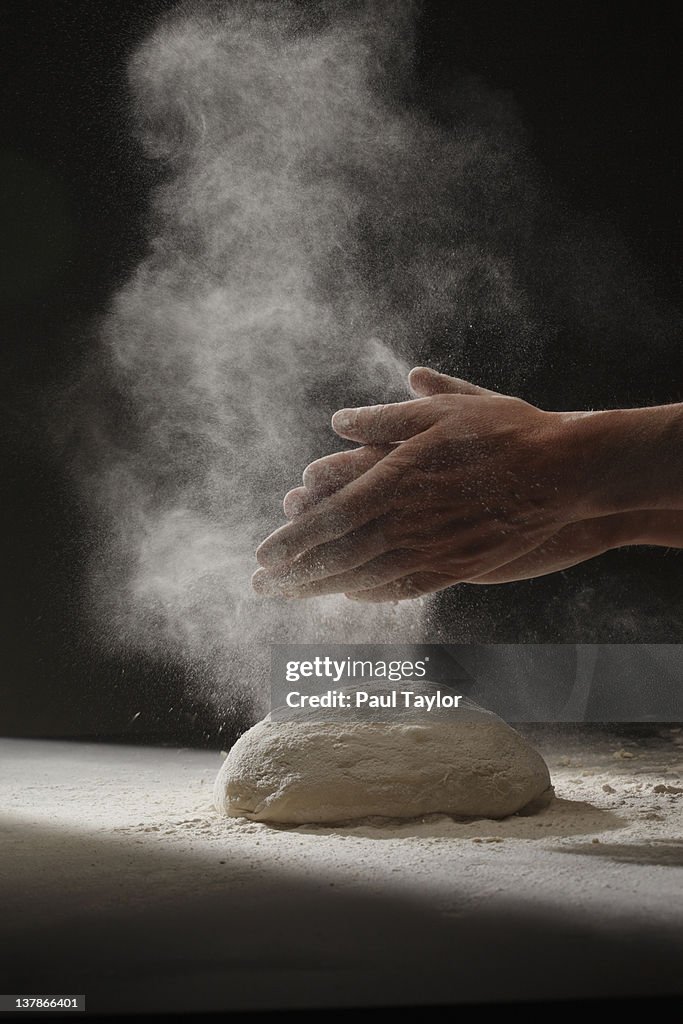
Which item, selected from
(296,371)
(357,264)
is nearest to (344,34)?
(357,264)

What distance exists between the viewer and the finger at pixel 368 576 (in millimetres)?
1519

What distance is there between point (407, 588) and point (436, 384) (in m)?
0.34

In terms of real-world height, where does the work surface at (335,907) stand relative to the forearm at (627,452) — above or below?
below

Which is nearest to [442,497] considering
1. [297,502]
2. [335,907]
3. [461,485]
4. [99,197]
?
[461,485]

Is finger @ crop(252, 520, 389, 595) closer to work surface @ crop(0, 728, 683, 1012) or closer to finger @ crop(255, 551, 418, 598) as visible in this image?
finger @ crop(255, 551, 418, 598)

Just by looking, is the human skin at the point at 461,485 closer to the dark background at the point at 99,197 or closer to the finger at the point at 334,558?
the finger at the point at 334,558

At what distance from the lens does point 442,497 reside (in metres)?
1.48

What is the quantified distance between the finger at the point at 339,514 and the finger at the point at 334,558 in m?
0.01

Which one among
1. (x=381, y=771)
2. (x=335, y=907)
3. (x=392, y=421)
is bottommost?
(x=335, y=907)

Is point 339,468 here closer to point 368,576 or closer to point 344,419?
point 344,419

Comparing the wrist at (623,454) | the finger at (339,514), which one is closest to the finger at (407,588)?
the finger at (339,514)

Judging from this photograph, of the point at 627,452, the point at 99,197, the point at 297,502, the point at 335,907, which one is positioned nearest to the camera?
the point at 335,907

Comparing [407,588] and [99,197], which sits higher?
[99,197]

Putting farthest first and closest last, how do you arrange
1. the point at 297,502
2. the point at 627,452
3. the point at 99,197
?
the point at 99,197 → the point at 297,502 → the point at 627,452
